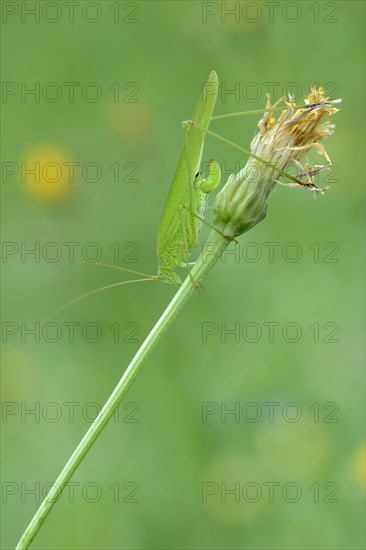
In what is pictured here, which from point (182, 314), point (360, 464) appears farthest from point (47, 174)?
point (360, 464)

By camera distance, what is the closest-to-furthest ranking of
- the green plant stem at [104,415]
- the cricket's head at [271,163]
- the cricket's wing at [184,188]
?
the green plant stem at [104,415]
the cricket's head at [271,163]
the cricket's wing at [184,188]

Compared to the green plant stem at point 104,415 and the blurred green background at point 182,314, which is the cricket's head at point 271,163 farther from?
the blurred green background at point 182,314

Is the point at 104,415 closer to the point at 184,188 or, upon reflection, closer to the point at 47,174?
the point at 184,188

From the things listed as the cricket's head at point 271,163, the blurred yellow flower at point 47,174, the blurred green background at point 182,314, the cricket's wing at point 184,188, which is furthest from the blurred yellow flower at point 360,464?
the blurred yellow flower at point 47,174

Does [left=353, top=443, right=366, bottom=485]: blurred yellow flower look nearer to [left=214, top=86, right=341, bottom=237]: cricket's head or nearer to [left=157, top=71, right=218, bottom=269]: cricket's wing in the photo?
[left=157, top=71, right=218, bottom=269]: cricket's wing

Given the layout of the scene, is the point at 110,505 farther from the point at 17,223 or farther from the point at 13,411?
the point at 17,223

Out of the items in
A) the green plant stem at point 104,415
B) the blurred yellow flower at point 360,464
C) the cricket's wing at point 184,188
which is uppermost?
the cricket's wing at point 184,188
